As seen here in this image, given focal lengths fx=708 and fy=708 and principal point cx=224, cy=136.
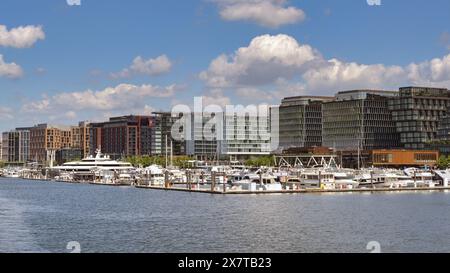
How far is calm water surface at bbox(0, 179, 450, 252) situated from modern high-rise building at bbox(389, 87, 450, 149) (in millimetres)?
84386

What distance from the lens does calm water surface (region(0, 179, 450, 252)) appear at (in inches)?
1305

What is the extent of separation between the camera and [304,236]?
3666cm

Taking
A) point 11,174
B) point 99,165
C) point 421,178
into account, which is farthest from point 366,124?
point 11,174

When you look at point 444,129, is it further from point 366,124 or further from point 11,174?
point 11,174

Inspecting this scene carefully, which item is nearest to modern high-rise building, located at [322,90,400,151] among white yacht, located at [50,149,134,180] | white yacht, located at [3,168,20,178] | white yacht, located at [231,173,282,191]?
white yacht, located at [50,149,134,180]

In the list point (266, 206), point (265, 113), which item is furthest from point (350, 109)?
point (266, 206)

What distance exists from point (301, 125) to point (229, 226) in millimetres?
128396

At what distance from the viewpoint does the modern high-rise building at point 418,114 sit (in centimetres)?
14650

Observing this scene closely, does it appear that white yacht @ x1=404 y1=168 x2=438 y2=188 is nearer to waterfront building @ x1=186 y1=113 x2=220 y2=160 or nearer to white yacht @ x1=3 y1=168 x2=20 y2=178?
waterfront building @ x1=186 y1=113 x2=220 y2=160

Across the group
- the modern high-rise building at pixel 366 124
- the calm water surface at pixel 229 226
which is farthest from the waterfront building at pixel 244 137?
the calm water surface at pixel 229 226

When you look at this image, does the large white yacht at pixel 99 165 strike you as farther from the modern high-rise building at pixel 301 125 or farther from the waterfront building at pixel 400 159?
the waterfront building at pixel 400 159

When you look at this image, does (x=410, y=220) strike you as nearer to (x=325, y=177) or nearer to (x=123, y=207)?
(x=123, y=207)

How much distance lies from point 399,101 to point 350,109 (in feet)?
36.0
